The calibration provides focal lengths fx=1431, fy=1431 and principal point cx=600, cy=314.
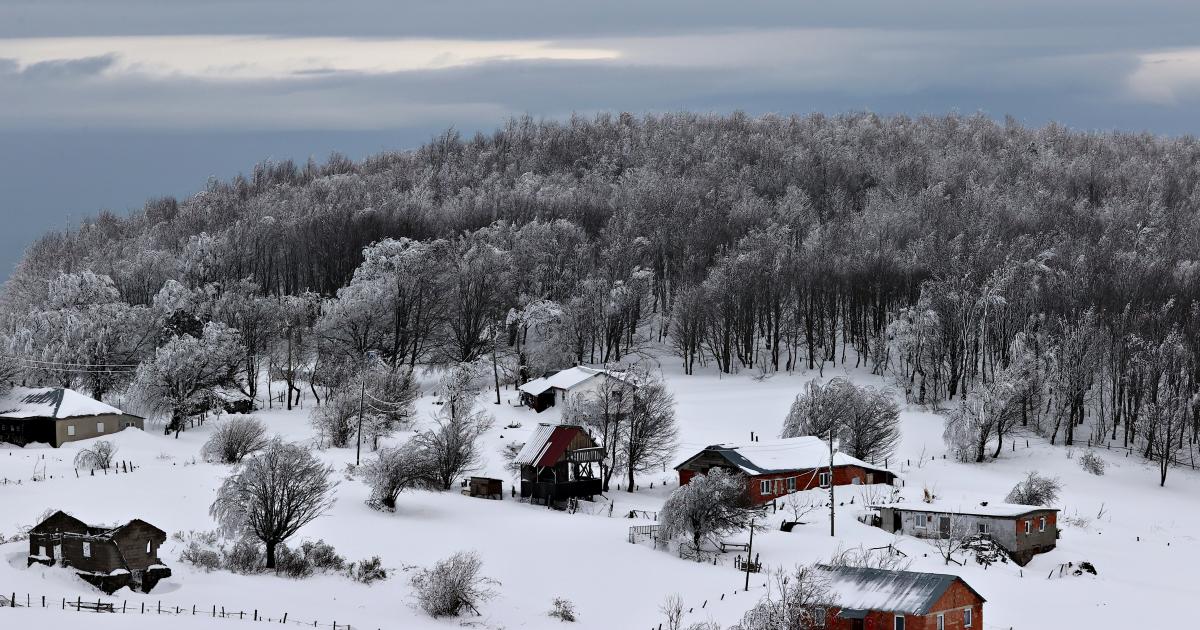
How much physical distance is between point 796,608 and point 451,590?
1051cm

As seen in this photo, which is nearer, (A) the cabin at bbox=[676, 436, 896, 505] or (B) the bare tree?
(B) the bare tree

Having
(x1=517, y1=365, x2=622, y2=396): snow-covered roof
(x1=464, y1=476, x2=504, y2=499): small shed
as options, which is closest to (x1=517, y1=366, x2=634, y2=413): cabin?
(x1=517, y1=365, x2=622, y2=396): snow-covered roof

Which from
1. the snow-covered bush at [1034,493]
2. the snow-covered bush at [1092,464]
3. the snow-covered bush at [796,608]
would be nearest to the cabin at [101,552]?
the snow-covered bush at [796,608]

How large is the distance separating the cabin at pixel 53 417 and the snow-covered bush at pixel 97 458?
7851mm

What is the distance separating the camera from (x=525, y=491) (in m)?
62.5

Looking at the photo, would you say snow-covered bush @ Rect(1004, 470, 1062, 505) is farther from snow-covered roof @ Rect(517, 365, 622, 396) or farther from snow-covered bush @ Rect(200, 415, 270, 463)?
snow-covered bush @ Rect(200, 415, 270, 463)

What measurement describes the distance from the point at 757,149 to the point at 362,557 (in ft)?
395

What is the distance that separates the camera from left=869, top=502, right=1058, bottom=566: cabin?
181ft

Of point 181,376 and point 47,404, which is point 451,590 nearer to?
point 47,404

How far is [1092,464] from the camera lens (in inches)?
2785

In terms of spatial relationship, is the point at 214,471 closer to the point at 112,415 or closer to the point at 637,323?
the point at 112,415

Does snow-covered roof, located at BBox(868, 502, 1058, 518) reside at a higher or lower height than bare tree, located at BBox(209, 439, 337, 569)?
lower

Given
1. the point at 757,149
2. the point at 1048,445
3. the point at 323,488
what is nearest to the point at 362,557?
the point at 323,488

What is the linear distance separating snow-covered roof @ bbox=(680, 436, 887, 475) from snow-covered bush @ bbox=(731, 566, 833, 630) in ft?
59.6
